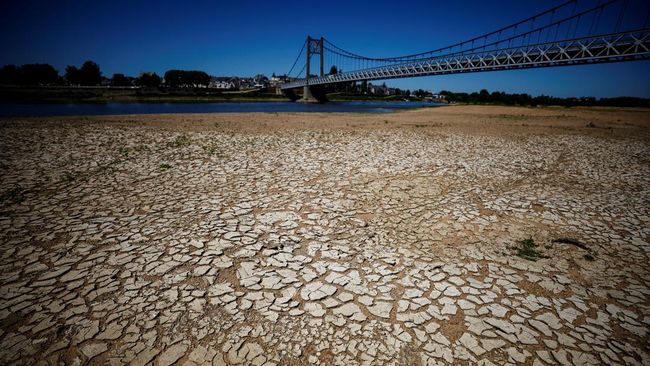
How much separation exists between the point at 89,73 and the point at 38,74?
47.0 feet

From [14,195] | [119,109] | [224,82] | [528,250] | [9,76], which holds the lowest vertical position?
[528,250]

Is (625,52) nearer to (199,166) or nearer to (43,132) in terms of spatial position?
(199,166)

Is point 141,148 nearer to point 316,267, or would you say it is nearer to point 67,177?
point 67,177

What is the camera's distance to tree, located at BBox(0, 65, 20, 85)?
282 ft

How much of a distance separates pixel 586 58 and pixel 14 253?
49580mm

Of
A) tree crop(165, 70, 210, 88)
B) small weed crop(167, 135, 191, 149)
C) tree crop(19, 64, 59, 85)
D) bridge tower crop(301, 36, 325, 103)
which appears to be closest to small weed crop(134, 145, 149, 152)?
small weed crop(167, 135, 191, 149)

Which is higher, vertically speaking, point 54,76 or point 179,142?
point 54,76

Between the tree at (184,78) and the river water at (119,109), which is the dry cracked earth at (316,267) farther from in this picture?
the tree at (184,78)

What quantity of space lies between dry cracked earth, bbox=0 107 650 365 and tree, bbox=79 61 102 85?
122886 millimetres

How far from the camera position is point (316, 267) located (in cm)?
372

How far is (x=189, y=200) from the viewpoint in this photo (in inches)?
224

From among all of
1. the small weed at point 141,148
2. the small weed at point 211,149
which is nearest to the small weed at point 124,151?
the small weed at point 141,148

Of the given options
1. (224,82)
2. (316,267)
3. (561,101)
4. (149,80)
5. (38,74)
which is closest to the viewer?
(316,267)

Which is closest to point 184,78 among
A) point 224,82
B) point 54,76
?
point 54,76
